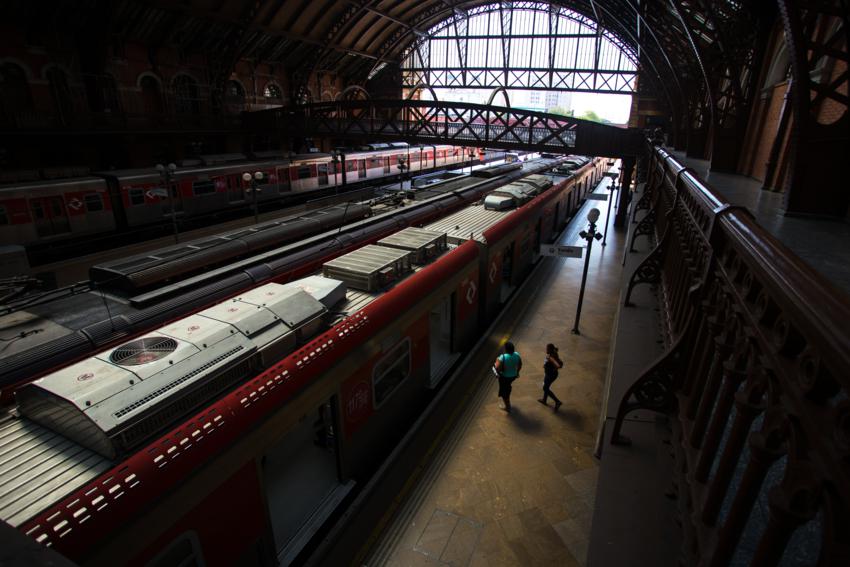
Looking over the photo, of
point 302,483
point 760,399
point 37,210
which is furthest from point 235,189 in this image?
point 760,399

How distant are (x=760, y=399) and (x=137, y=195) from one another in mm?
20693

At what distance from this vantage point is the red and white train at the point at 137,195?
14.6 meters

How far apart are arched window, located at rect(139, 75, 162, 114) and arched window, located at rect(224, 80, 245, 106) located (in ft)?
15.0

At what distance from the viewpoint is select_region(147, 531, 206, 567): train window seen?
3.62m

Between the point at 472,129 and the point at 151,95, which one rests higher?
the point at 151,95

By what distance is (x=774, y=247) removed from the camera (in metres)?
1.85

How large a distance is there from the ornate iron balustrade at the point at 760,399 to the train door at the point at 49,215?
19188 mm

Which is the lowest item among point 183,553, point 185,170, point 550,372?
point 550,372

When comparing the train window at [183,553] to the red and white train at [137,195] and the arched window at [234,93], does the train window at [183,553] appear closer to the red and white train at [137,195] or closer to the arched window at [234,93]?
the red and white train at [137,195]

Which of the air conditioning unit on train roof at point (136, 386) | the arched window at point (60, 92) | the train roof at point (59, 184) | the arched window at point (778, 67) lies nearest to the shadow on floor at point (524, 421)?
the air conditioning unit on train roof at point (136, 386)

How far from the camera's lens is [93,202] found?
53.3 feet

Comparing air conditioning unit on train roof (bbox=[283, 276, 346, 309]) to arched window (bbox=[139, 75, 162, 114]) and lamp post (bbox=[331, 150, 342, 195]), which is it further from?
arched window (bbox=[139, 75, 162, 114])

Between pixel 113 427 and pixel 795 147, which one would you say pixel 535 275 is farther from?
pixel 113 427

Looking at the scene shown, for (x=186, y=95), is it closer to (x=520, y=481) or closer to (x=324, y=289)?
(x=324, y=289)
